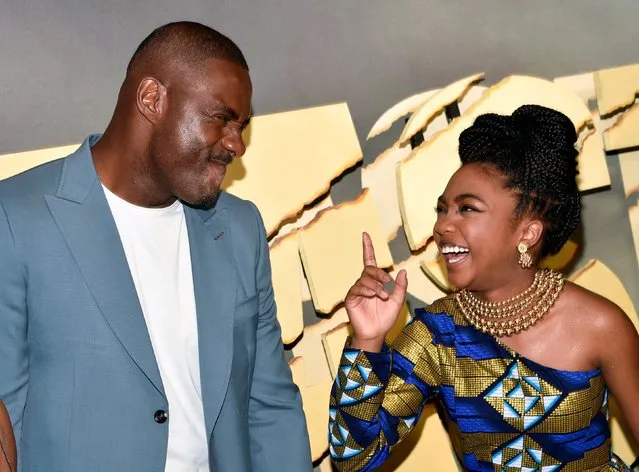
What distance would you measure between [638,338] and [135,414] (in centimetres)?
146

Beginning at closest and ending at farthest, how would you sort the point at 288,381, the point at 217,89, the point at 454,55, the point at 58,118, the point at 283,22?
1. the point at 217,89
2. the point at 288,381
3. the point at 58,118
4. the point at 283,22
5. the point at 454,55

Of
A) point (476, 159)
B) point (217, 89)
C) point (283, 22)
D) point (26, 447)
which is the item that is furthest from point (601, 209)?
point (26, 447)

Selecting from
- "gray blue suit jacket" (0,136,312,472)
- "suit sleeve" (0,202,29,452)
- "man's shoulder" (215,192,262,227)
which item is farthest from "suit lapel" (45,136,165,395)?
"man's shoulder" (215,192,262,227)

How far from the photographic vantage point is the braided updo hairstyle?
2557mm

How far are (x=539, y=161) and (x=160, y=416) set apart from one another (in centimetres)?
127

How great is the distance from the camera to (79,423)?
208cm

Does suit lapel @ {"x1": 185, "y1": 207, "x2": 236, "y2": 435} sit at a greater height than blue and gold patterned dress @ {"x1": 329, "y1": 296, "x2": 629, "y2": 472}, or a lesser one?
greater

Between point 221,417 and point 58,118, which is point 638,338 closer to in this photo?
point 221,417

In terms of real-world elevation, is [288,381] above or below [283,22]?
below

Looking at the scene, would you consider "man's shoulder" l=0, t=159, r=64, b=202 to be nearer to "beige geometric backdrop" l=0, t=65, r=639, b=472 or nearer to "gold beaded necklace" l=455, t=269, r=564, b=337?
"beige geometric backdrop" l=0, t=65, r=639, b=472

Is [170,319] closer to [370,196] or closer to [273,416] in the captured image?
[273,416]

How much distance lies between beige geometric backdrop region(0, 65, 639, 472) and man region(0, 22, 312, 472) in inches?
19.7

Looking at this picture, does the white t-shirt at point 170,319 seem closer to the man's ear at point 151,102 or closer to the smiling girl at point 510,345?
the man's ear at point 151,102

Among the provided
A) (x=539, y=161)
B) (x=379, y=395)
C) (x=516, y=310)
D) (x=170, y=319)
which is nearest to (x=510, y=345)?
(x=516, y=310)
